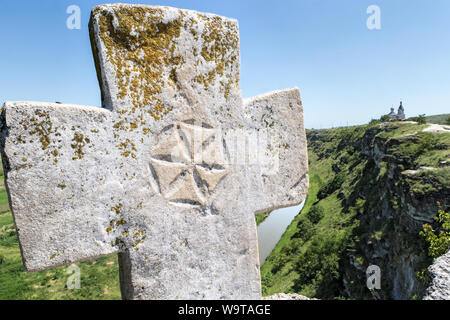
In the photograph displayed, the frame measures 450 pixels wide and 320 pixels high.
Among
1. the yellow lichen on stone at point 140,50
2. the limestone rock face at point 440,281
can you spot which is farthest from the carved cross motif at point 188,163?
the limestone rock face at point 440,281

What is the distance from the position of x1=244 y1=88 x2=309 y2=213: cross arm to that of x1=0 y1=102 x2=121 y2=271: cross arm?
1.22 meters

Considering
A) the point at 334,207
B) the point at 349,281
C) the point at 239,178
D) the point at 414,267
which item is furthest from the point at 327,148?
the point at 239,178

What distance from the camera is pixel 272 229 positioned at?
41406mm

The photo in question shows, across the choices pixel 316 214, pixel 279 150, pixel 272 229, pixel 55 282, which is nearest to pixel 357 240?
pixel 316 214

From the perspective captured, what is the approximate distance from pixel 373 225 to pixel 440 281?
2495cm

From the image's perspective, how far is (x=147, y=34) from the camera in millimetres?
2029

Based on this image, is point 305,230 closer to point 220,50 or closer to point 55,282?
point 55,282

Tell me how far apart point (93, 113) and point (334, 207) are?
4274 centimetres

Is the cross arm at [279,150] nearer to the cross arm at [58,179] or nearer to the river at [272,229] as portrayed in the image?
the cross arm at [58,179]

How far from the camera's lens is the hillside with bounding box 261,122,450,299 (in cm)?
1416

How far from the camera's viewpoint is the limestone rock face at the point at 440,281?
2264 mm

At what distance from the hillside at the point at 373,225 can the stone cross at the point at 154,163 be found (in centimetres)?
1044
